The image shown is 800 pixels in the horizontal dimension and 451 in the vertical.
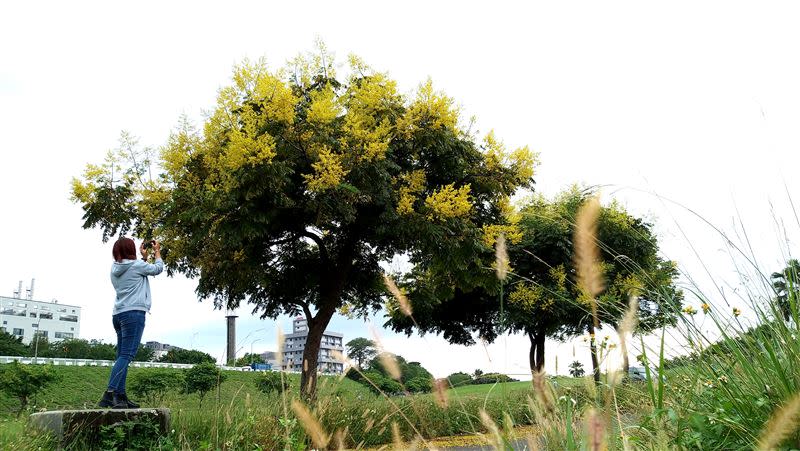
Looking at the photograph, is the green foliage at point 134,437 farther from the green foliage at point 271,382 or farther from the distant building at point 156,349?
the distant building at point 156,349

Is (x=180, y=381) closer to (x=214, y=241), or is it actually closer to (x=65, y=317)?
(x=214, y=241)

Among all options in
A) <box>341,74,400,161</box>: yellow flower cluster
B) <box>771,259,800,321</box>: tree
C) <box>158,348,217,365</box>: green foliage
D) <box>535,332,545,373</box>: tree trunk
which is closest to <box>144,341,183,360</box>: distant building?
<box>158,348,217,365</box>: green foliage

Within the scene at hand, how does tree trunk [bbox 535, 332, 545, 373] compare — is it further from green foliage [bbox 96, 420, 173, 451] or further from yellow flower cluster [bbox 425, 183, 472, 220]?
green foliage [bbox 96, 420, 173, 451]

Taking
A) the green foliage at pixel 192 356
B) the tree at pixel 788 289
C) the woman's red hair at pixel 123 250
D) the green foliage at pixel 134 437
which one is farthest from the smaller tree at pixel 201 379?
the tree at pixel 788 289

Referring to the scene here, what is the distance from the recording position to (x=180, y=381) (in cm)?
1734

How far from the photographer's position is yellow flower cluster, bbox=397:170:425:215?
42.3 ft

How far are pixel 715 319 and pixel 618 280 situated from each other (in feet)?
59.0

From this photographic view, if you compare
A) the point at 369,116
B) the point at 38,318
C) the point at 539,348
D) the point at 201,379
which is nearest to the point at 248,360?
the point at 369,116

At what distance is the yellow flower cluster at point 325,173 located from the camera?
1166cm

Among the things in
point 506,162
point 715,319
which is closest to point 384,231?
point 506,162

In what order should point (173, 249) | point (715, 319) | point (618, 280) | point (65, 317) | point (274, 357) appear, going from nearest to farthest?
point (274, 357)
point (715, 319)
point (173, 249)
point (618, 280)
point (65, 317)

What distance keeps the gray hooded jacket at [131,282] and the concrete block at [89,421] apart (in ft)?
3.39

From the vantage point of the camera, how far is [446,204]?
41.8 ft

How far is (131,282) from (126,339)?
1.92 ft
